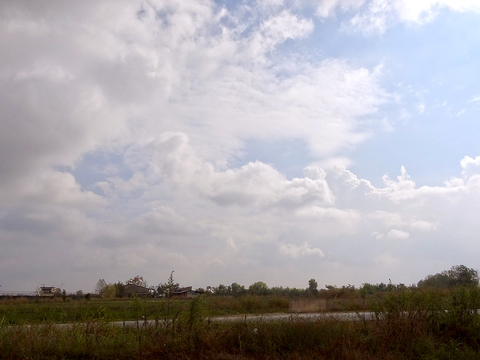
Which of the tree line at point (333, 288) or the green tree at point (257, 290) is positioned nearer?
the tree line at point (333, 288)

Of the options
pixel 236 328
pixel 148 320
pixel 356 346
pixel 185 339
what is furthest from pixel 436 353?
pixel 148 320

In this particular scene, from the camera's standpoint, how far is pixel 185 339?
1040 centimetres

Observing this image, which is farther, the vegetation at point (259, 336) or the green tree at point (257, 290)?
the green tree at point (257, 290)

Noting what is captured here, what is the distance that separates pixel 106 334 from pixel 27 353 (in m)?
2.19

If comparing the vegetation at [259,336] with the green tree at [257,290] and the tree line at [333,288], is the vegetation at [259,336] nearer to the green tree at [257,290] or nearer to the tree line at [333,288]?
the tree line at [333,288]

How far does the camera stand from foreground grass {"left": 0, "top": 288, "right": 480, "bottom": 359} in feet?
32.4

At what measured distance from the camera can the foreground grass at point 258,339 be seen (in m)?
9.87

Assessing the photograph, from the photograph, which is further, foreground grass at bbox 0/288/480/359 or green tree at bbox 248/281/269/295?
green tree at bbox 248/281/269/295

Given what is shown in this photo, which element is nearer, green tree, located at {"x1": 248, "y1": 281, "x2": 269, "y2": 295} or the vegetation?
the vegetation

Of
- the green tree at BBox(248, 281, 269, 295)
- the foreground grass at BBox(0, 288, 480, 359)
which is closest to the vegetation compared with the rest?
the foreground grass at BBox(0, 288, 480, 359)

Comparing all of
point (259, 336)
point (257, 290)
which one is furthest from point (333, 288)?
point (259, 336)

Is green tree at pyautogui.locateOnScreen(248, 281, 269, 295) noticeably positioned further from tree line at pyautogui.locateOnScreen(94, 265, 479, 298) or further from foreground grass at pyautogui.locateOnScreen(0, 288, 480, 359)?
foreground grass at pyautogui.locateOnScreen(0, 288, 480, 359)

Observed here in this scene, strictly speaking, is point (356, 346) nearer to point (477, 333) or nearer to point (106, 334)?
point (477, 333)

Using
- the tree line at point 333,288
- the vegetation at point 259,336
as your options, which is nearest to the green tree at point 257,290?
the tree line at point 333,288
